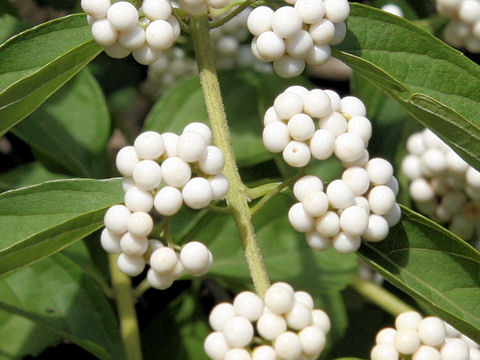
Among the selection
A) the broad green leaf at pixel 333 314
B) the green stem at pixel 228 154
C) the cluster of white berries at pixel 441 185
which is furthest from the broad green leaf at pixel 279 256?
the green stem at pixel 228 154

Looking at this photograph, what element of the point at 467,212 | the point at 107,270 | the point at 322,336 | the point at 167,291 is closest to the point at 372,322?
the point at 467,212

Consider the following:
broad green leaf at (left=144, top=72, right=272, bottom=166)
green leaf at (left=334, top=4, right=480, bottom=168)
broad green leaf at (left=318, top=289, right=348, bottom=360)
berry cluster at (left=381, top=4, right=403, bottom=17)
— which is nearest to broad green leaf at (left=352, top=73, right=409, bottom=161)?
berry cluster at (left=381, top=4, right=403, bottom=17)

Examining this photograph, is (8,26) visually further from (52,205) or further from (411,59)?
(411,59)

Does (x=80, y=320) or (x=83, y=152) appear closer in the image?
(x=80, y=320)

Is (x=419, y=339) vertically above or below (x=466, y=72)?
below

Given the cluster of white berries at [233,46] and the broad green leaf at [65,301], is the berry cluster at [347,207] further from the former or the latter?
the cluster of white berries at [233,46]

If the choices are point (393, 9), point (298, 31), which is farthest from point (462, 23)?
point (298, 31)

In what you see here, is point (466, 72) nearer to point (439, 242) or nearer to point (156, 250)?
point (439, 242)
